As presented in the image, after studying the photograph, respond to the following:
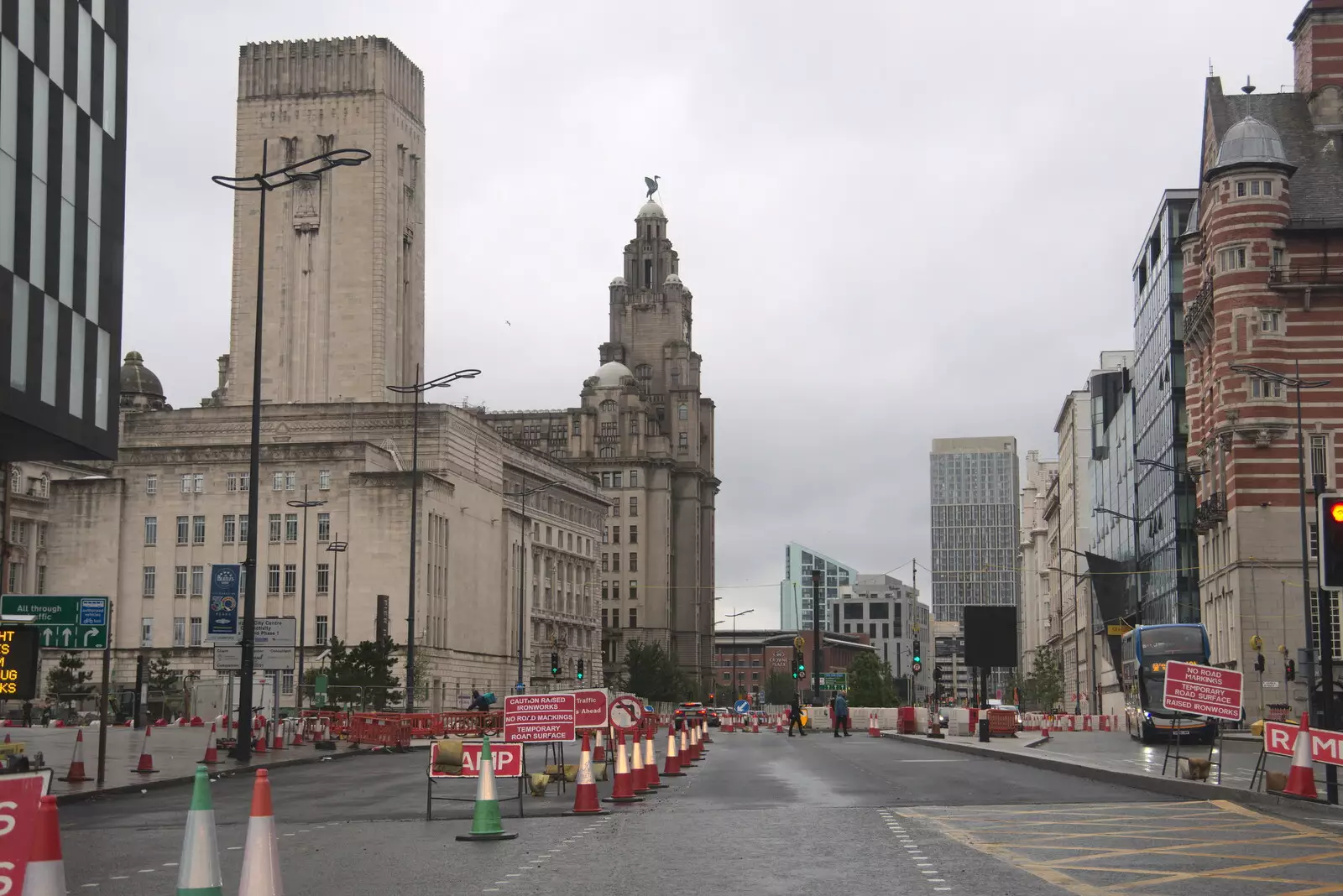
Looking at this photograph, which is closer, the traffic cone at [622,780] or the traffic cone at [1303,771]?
the traffic cone at [1303,771]

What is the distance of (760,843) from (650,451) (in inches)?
5893

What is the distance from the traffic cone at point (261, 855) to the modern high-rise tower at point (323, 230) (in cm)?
8757

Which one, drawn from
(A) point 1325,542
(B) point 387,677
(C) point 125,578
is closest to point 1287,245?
(B) point 387,677

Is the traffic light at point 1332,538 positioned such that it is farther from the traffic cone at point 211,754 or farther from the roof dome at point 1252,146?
the roof dome at point 1252,146

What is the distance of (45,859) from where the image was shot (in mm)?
7910

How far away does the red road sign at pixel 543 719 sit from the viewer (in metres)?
22.3

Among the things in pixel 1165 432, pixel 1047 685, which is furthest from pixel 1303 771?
pixel 1047 685

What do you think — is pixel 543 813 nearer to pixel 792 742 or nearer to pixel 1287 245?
pixel 792 742

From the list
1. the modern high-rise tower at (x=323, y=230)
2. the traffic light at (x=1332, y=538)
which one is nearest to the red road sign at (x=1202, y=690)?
the traffic light at (x=1332, y=538)

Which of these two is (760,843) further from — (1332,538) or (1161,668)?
(1161,668)

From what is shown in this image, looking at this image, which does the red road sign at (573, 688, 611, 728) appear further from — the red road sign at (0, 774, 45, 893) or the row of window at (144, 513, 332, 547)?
the row of window at (144, 513, 332, 547)

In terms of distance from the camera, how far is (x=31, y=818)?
8.27 m

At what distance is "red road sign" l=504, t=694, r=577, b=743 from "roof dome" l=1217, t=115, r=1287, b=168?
52836 millimetres

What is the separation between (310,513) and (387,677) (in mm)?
18066
